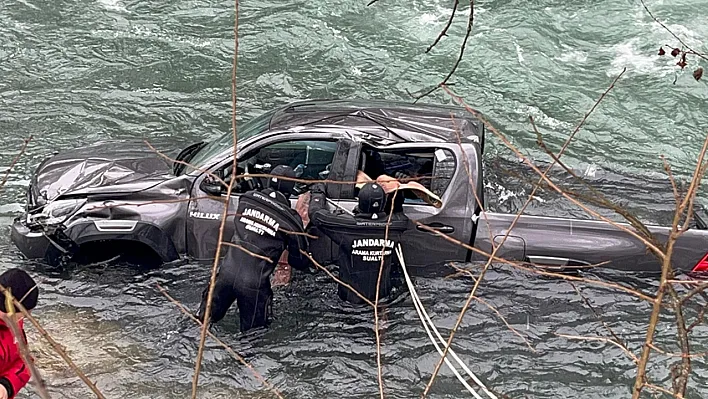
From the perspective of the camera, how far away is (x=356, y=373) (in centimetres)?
610

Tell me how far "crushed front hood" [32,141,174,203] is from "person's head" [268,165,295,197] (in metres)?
1.11

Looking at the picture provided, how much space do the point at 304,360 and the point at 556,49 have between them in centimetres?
770

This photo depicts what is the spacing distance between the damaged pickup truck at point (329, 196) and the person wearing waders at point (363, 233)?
374 mm

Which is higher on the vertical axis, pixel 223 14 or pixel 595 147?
pixel 223 14

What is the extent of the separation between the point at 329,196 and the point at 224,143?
1.10 meters

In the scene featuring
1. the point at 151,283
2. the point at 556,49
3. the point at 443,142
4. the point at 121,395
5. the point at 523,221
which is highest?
the point at 556,49

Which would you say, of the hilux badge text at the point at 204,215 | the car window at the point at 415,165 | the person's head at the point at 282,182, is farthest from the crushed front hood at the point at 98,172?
the car window at the point at 415,165

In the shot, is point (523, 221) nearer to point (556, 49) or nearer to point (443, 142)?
point (443, 142)

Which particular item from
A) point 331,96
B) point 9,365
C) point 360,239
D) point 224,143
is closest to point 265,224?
point 360,239

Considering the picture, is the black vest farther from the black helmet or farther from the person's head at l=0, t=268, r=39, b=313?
the person's head at l=0, t=268, r=39, b=313

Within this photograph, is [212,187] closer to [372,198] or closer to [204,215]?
[204,215]

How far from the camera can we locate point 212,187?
6.46 m

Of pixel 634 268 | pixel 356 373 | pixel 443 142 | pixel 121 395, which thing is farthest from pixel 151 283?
pixel 634 268

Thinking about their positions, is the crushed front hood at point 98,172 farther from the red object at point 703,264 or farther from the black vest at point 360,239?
the red object at point 703,264
